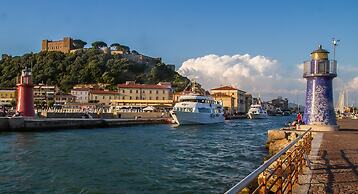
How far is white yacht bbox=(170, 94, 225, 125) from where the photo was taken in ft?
200

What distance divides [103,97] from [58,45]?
77.4m

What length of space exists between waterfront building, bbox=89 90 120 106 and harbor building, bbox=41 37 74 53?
232 ft

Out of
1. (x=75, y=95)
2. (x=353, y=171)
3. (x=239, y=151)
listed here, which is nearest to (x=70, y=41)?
(x=75, y=95)

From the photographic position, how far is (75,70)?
149 metres

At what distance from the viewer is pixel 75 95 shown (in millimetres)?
122750

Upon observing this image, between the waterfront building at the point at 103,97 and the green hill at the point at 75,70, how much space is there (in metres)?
20.3

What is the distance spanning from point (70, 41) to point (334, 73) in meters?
174

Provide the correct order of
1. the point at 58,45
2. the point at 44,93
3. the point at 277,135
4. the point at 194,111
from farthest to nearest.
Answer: the point at 58,45 < the point at 44,93 < the point at 194,111 < the point at 277,135

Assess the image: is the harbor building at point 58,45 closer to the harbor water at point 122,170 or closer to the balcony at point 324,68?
the harbor water at point 122,170

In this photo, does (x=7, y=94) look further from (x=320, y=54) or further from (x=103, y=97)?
(x=320, y=54)

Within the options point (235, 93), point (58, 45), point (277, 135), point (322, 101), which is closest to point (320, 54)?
point (322, 101)

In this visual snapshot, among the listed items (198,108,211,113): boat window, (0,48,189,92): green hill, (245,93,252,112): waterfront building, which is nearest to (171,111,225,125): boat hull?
(198,108,211,113): boat window

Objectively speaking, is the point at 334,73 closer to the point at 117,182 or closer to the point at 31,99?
the point at 117,182

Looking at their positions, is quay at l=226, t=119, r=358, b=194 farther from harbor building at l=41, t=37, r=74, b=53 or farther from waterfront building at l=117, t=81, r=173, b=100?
harbor building at l=41, t=37, r=74, b=53
